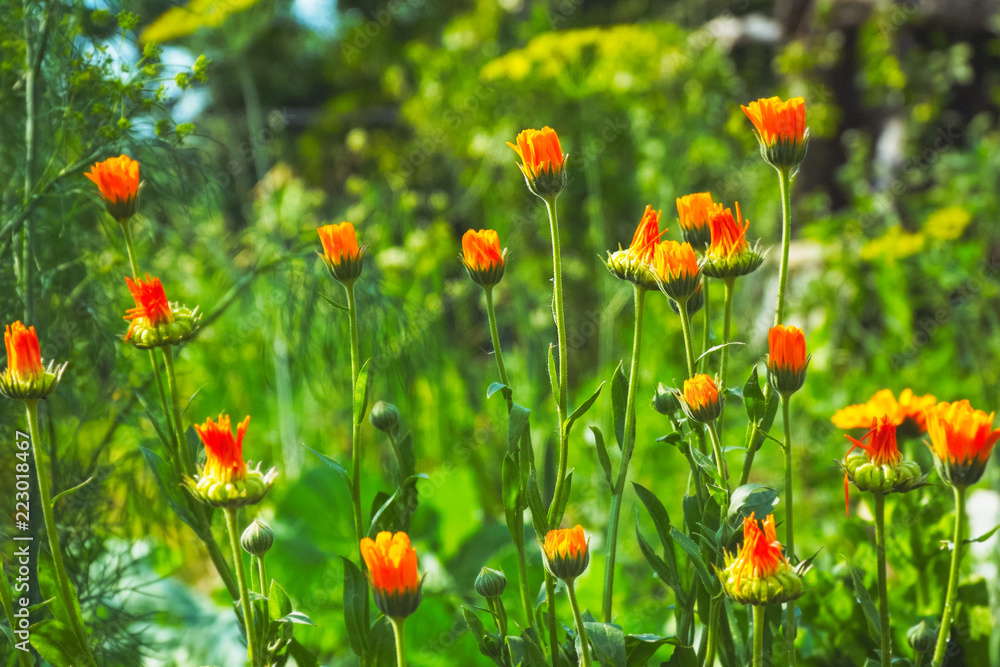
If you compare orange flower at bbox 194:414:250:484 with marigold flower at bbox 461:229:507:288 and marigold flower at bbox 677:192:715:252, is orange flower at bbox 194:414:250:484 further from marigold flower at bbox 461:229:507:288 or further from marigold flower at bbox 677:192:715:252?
marigold flower at bbox 677:192:715:252

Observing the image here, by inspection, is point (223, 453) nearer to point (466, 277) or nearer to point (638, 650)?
point (638, 650)

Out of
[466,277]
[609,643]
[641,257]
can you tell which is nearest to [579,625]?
[609,643]

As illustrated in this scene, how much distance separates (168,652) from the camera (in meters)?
1.41

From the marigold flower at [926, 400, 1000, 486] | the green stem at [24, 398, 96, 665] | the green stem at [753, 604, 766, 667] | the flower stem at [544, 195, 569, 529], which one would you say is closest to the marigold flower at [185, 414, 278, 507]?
the green stem at [24, 398, 96, 665]

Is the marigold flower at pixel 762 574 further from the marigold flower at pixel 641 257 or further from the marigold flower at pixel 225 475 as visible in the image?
the marigold flower at pixel 225 475

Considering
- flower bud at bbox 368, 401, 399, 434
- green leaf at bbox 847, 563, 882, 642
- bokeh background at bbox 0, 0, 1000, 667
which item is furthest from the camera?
bokeh background at bbox 0, 0, 1000, 667

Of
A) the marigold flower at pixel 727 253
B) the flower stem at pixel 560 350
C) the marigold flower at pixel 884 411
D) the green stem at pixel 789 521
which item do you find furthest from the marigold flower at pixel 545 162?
the marigold flower at pixel 884 411

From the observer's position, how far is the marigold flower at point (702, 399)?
56 cm

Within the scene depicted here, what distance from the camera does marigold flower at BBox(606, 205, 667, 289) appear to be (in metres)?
0.60

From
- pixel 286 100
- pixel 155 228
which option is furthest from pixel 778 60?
pixel 286 100

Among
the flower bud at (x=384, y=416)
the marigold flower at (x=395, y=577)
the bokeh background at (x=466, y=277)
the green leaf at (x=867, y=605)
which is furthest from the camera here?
the bokeh background at (x=466, y=277)

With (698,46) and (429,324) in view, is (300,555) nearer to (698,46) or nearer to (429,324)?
(429,324)

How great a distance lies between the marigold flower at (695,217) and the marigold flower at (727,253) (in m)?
0.06

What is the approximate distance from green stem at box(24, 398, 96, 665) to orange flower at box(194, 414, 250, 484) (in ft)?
0.37
